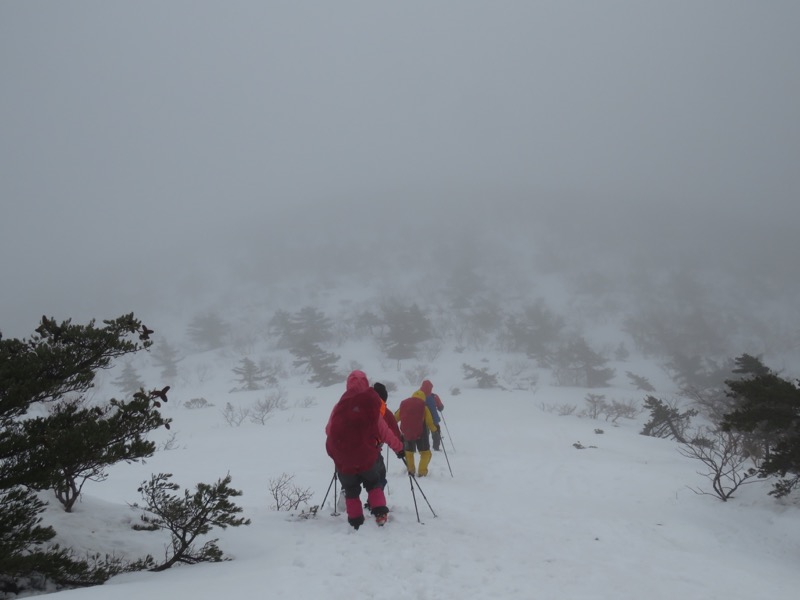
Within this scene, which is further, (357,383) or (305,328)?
(305,328)

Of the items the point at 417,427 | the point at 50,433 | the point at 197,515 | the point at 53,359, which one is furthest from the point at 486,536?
the point at 53,359

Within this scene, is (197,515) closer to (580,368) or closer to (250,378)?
(250,378)

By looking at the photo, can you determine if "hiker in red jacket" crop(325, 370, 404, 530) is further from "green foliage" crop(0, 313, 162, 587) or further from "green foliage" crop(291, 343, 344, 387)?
"green foliage" crop(291, 343, 344, 387)

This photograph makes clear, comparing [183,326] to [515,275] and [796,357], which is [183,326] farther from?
[796,357]

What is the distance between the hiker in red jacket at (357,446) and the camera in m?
5.04

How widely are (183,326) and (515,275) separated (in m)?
53.6

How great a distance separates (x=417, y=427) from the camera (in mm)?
8727

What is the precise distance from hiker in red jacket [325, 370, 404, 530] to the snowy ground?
295 mm

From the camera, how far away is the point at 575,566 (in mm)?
4672

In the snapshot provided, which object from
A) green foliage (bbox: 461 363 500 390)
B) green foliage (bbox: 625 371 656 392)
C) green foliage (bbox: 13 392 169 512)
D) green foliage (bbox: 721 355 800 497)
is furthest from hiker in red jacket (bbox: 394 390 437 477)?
green foliage (bbox: 625 371 656 392)

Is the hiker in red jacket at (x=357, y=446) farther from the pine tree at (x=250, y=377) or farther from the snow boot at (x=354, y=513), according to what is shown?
the pine tree at (x=250, y=377)

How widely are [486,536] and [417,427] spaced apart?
A: 341cm

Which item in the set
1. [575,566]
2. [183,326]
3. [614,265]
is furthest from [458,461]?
[614,265]

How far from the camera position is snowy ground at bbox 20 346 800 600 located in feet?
12.4
